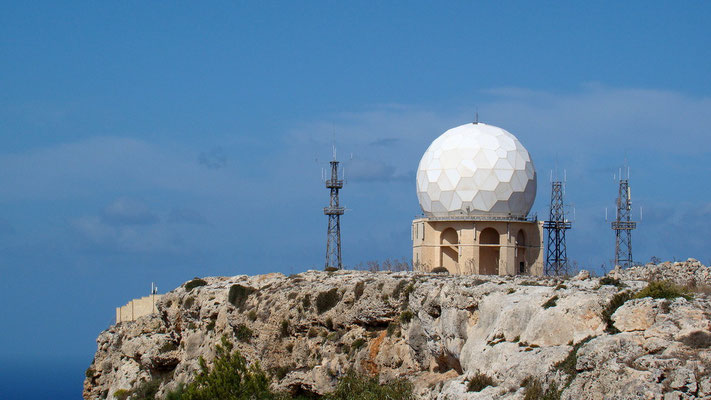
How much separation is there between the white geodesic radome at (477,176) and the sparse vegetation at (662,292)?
25121 mm

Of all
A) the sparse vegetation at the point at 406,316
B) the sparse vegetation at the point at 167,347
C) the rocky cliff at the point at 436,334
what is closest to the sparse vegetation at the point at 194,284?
the rocky cliff at the point at 436,334

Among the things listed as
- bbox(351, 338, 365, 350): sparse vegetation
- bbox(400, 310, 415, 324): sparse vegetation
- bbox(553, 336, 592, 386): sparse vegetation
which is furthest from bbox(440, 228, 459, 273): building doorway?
bbox(553, 336, 592, 386): sparse vegetation

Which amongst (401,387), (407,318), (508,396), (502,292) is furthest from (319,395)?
(508,396)

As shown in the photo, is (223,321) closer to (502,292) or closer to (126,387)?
(126,387)

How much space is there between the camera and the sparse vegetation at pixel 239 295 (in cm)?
4688

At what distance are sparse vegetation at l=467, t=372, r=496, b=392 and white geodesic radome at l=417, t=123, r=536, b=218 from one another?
79.1 feet

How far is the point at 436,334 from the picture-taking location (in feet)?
111

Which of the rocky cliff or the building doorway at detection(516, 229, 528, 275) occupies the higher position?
the building doorway at detection(516, 229, 528, 275)

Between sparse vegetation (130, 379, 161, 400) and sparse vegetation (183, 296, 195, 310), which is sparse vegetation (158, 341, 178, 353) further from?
sparse vegetation (183, 296, 195, 310)

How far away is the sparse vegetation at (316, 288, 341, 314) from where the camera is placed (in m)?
41.7

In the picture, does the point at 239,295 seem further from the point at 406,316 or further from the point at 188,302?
the point at 406,316

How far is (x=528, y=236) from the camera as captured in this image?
166 ft

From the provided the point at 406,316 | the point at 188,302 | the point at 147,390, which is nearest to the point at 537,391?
the point at 406,316

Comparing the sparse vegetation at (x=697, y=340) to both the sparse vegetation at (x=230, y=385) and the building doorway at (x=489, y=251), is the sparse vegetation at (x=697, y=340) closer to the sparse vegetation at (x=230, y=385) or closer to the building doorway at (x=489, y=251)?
the sparse vegetation at (x=230, y=385)
